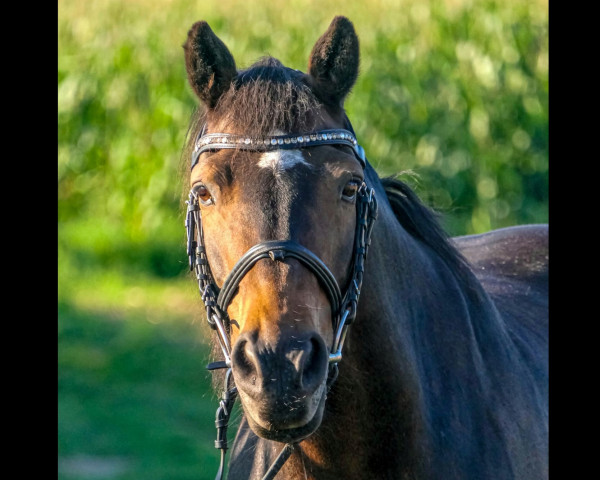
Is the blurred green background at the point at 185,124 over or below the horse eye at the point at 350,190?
over

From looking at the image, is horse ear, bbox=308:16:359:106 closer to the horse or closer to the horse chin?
the horse

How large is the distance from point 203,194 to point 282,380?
72 centimetres

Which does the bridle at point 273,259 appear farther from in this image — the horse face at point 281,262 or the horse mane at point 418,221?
the horse mane at point 418,221

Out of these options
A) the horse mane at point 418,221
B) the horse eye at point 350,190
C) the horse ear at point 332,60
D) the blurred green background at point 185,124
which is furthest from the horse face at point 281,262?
the blurred green background at point 185,124

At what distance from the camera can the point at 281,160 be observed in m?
2.86

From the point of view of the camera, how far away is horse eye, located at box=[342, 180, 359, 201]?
2.93m

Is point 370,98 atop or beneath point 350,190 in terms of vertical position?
atop

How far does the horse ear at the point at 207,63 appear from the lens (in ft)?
10.1

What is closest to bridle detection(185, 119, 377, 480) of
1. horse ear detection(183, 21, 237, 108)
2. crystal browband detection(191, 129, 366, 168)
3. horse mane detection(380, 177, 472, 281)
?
crystal browband detection(191, 129, 366, 168)

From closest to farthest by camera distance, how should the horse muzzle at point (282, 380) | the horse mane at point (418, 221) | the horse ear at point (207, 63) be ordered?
the horse muzzle at point (282, 380) < the horse ear at point (207, 63) < the horse mane at point (418, 221)

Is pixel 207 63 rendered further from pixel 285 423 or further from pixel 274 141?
pixel 285 423

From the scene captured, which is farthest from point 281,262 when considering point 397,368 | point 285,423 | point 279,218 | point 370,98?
point 370,98

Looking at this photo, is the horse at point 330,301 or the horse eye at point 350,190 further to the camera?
the horse eye at point 350,190
